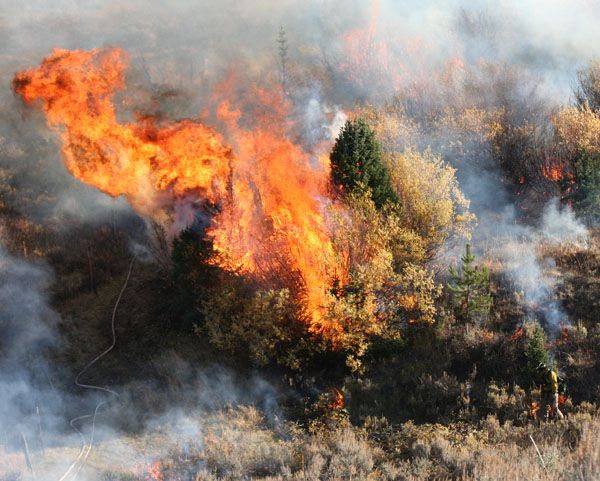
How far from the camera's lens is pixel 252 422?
15.5 meters

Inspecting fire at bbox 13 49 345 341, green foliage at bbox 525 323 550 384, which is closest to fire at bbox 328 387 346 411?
fire at bbox 13 49 345 341

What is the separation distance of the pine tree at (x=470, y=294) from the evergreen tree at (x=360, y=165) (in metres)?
4.46

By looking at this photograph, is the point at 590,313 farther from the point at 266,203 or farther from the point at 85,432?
the point at 85,432

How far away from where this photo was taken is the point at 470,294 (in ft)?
63.2

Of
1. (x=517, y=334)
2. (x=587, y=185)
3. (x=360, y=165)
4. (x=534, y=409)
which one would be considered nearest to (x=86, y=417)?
(x=534, y=409)

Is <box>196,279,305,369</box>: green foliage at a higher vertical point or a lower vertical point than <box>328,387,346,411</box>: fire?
higher

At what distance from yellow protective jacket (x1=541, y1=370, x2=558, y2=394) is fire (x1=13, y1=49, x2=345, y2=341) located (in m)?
7.57

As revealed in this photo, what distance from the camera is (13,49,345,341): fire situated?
63.9 feet

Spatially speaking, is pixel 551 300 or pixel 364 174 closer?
pixel 551 300

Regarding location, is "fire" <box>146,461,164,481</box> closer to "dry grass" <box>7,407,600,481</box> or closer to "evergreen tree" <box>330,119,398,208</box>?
"dry grass" <box>7,407,600,481</box>

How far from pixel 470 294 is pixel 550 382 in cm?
511

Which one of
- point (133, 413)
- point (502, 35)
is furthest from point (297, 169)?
point (502, 35)

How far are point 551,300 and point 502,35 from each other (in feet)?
166

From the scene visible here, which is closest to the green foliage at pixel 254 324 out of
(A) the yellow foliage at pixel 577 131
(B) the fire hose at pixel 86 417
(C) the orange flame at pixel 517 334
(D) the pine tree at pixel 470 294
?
(B) the fire hose at pixel 86 417
